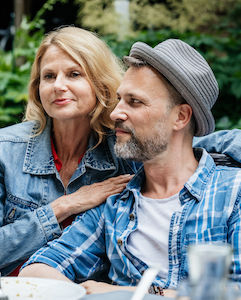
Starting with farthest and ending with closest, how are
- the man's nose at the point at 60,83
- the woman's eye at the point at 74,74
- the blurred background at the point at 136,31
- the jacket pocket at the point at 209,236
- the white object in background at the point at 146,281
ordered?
1. the blurred background at the point at 136,31
2. the woman's eye at the point at 74,74
3. the man's nose at the point at 60,83
4. the jacket pocket at the point at 209,236
5. the white object in background at the point at 146,281

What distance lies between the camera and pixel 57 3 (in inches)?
348

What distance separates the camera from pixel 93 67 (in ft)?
9.09

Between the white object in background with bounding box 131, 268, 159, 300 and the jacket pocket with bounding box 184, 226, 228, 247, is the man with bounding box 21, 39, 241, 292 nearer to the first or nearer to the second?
the jacket pocket with bounding box 184, 226, 228, 247

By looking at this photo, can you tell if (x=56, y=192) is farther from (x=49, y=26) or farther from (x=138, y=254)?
(x=49, y=26)

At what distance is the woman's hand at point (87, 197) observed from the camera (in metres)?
2.46

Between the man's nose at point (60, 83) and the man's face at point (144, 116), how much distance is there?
1.79 feet

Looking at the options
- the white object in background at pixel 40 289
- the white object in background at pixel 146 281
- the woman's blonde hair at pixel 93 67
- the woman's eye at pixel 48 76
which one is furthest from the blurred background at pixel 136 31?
the white object in background at pixel 146 281

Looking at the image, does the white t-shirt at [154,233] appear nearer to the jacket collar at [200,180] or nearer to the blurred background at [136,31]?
the jacket collar at [200,180]

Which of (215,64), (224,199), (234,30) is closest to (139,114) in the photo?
(224,199)

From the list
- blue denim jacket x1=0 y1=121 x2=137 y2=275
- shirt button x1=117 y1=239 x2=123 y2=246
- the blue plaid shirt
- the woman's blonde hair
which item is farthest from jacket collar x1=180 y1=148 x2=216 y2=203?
the woman's blonde hair

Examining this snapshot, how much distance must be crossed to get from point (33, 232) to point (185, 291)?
169 cm

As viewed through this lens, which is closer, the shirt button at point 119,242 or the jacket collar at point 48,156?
the shirt button at point 119,242

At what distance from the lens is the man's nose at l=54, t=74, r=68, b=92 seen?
8.64 feet

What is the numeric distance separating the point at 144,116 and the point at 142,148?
0.15m
